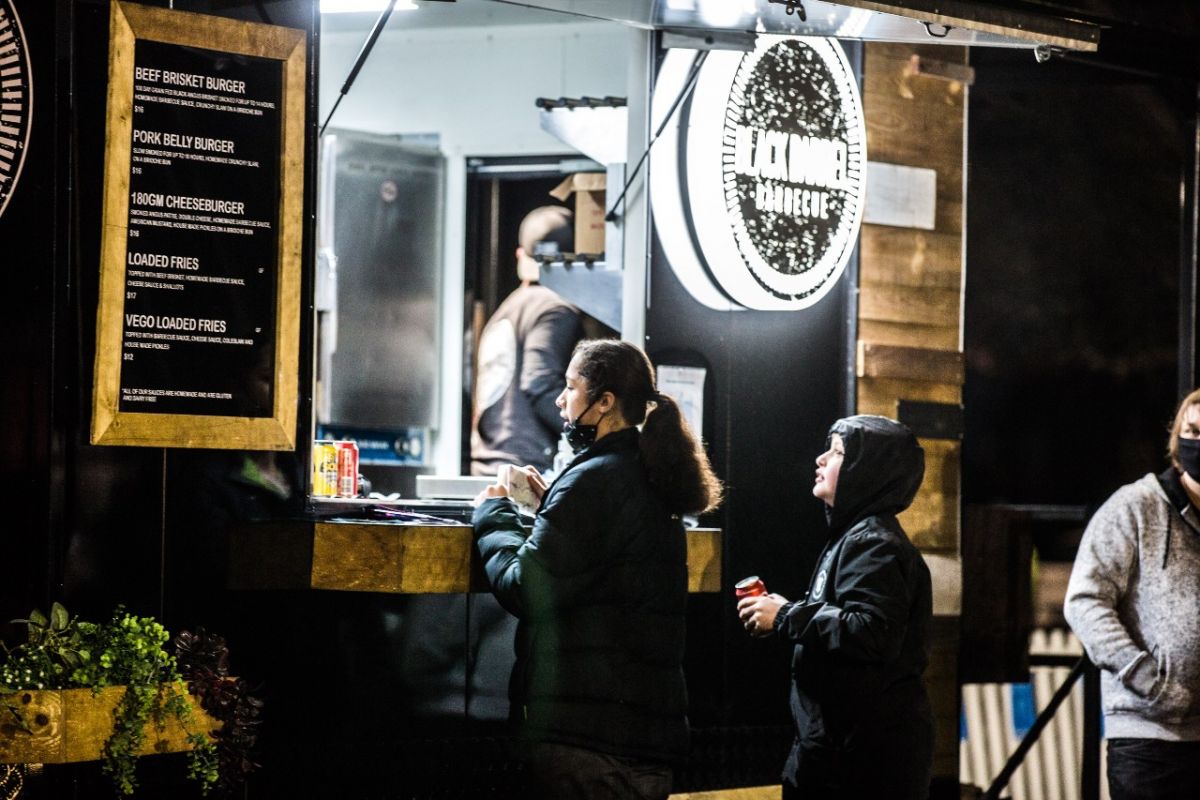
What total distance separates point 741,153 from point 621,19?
2.52 ft

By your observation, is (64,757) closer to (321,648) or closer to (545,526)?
(321,648)

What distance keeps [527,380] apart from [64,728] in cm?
411

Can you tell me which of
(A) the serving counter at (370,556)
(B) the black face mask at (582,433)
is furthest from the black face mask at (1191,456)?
(A) the serving counter at (370,556)

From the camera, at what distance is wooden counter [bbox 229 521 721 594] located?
5.03 metres

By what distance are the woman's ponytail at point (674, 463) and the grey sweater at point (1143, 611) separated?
179 cm

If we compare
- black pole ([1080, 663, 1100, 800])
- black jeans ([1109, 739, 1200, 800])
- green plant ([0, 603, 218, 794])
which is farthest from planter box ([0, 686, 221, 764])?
black pole ([1080, 663, 1100, 800])

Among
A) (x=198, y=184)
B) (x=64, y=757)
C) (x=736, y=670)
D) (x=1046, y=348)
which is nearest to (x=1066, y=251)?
(x=1046, y=348)

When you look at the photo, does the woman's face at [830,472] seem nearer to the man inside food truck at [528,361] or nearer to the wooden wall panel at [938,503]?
the wooden wall panel at [938,503]

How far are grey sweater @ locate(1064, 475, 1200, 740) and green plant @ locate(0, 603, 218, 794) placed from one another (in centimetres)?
316

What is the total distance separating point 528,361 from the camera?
8305mm

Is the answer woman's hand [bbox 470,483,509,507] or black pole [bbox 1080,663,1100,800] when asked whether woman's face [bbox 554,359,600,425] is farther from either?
black pole [bbox 1080,663,1100,800]

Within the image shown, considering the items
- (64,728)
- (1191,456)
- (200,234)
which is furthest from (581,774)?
(1191,456)

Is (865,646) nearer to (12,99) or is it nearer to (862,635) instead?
(862,635)

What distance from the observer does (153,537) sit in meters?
5.27
